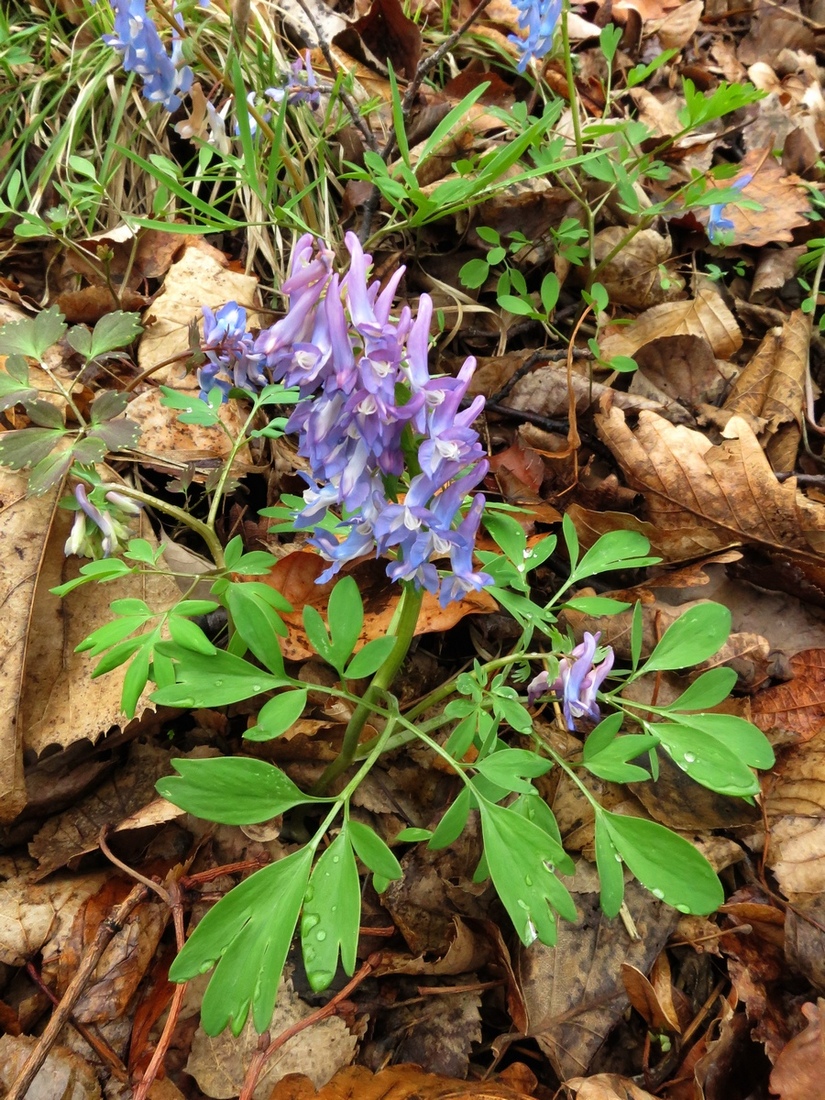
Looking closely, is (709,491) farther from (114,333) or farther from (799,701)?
(114,333)

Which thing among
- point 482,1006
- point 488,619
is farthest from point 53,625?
point 482,1006

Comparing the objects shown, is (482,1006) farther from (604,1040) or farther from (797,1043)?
(797,1043)

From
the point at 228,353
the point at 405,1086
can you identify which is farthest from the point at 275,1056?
the point at 228,353

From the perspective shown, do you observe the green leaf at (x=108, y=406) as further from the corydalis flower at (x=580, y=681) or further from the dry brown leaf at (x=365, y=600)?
the corydalis flower at (x=580, y=681)

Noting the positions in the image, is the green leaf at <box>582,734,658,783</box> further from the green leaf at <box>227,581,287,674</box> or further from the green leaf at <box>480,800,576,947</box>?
the green leaf at <box>227,581,287,674</box>

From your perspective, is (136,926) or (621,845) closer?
(621,845)

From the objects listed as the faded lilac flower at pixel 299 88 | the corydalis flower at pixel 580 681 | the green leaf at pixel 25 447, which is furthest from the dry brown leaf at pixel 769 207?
the green leaf at pixel 25 447
